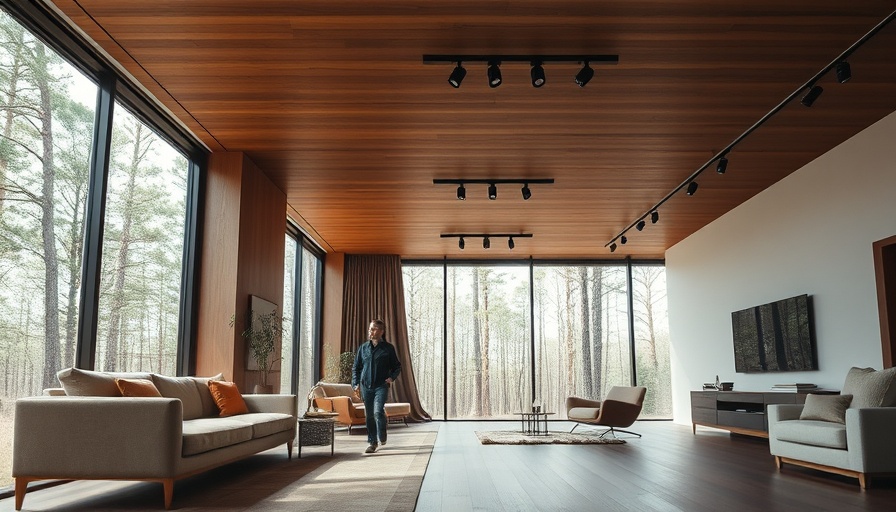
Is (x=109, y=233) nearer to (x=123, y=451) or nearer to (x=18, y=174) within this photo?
(x=18, y=174)

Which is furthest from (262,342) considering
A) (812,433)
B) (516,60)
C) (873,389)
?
(873,389)

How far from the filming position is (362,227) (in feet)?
32.6

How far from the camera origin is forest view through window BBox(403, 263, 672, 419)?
11.9 m

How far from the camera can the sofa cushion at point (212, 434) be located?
3.95 meters

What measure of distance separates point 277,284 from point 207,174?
1537 mm

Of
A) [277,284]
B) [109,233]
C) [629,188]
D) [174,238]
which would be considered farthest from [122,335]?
[629,188]

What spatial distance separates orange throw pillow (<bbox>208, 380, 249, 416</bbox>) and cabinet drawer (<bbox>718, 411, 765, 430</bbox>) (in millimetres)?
5235

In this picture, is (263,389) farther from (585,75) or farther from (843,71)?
(843,71)

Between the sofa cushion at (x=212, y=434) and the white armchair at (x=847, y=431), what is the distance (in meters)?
3.88

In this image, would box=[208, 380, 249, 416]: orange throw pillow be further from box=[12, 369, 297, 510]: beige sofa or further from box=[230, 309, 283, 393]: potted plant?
box=[12, 369, 297, 510]: beige sofa

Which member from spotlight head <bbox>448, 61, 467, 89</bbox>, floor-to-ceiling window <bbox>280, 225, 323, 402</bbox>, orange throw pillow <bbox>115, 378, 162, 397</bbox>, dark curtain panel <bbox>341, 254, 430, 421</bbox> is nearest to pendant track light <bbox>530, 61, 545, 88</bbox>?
spotlight head <bbox>448, 61, 467, 89</bbox>

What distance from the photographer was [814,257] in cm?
715

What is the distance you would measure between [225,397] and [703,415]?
19.5 feet

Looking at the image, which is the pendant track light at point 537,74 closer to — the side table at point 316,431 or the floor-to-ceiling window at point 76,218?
the floor-to-ceiling window at point 76,218
